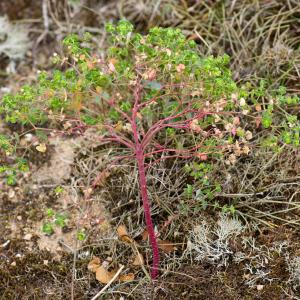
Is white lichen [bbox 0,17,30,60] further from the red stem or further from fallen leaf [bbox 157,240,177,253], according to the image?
fallen leaf [bbox 157,240,177,253]

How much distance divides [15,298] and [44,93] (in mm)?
888

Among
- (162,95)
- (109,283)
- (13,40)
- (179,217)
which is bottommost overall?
(109,283)

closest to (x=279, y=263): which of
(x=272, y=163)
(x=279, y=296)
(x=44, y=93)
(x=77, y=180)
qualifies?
(x=279, y=296)

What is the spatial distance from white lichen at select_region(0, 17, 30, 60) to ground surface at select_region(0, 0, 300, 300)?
19.8 inches

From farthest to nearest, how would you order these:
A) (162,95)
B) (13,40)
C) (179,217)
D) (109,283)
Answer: (13,40) → (179,217) → (109,283) → (162,95)

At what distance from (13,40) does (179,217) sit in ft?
5.16

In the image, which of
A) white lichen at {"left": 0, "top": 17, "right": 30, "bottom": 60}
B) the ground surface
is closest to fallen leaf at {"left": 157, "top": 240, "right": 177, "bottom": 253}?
the ground surface

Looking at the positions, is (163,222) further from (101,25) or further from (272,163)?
(101,25)

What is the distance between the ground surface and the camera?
2.24m

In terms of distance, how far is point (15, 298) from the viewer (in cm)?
229

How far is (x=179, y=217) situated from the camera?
2379mm

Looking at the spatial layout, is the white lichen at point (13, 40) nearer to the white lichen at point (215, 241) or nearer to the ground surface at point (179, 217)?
the ground surface at point (179, 217)

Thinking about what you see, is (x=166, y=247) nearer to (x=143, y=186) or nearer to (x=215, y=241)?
(x=215, y=241)

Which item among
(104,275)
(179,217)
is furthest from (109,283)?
(179,217)
